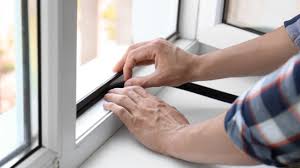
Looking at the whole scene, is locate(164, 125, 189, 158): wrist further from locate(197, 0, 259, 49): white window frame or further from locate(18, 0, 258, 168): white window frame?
locate(197, 0, 259, 49): white window frame

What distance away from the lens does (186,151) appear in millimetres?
763

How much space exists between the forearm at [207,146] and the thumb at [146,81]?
18 centimetres

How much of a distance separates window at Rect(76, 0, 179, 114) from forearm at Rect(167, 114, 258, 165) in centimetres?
22

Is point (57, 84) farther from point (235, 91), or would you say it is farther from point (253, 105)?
point (235, 91)

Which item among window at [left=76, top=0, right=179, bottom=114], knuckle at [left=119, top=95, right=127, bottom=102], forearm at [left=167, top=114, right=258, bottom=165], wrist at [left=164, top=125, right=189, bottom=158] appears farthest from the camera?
window at [left=76, top=0, right=179, bottom=114]

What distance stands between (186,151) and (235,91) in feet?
1.24

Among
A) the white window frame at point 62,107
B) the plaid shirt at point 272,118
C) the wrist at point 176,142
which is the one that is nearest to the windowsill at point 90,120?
the white window frame at point 62,107

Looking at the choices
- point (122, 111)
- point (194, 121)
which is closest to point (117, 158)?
point (122, 111)

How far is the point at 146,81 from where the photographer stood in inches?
37.6

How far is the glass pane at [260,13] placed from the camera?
3.71 ft

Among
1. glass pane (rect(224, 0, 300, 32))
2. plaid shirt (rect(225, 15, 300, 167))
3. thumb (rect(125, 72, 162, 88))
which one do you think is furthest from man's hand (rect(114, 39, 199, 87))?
plaid shirt (rect(225, 15, 300, 167))

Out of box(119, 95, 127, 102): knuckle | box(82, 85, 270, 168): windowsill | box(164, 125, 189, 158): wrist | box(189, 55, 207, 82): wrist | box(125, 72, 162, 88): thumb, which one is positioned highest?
box(189, 55, 207, 82): wrist

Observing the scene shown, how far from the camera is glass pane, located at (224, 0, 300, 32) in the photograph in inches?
44.5

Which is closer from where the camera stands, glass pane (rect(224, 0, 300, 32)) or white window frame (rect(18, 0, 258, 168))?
white window frame (rect(18, 0, 258, 168))
